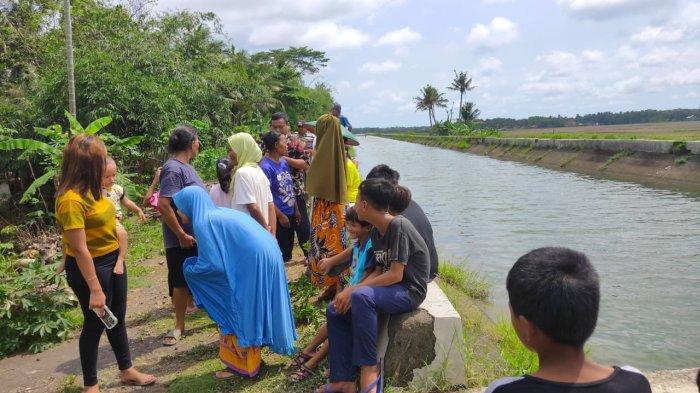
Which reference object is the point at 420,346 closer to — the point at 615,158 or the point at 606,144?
the point at 615,158

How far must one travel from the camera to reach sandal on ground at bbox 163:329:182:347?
14.0 feet

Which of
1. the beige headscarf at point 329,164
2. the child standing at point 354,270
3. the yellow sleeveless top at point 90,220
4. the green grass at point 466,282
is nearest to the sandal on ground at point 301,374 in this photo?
the child standing at point 354,270

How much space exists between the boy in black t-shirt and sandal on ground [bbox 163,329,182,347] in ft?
11.0

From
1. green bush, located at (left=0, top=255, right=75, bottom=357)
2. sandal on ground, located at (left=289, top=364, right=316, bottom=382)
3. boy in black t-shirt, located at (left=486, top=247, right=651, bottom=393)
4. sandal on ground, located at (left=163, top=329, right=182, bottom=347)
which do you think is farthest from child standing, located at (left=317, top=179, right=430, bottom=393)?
green bush, located at (left=0, top=255, right=75, bottom=357)

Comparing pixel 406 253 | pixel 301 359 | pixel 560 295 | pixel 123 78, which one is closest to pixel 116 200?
pixel 301 359

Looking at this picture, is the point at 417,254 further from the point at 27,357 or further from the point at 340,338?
the point at 27,357

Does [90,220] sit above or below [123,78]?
below

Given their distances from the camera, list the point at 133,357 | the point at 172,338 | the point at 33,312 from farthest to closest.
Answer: the point at 33,312
the point at 172,338
the point at 133,357

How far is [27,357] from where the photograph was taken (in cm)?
448

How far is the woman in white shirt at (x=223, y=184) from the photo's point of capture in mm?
4543

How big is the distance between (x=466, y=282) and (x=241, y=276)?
3.78m

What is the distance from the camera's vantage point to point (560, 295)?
1.50m

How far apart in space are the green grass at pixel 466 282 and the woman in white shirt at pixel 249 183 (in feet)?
9.76

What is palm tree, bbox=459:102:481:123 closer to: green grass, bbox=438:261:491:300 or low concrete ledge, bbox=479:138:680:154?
low concrete ledge, bbox=479:138:680:154
